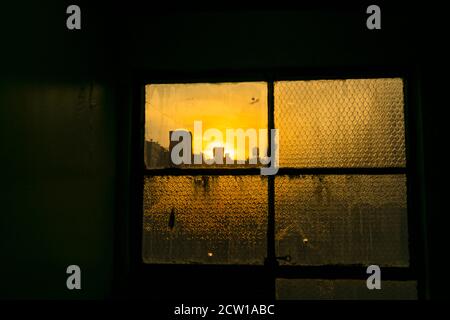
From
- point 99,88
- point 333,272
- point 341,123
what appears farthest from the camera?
point 341,123

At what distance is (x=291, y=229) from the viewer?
263 centimetres

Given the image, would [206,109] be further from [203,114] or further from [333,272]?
[333,272]

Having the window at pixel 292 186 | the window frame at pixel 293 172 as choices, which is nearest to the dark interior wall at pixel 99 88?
the window frame at pixel 293 172

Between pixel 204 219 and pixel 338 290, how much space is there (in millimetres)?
956

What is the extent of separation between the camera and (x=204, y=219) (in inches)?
107

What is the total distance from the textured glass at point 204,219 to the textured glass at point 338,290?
289mm

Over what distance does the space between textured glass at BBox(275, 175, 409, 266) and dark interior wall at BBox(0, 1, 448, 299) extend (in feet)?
0.73

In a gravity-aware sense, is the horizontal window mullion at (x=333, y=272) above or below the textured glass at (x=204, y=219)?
below

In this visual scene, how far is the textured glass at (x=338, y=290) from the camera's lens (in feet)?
8.31

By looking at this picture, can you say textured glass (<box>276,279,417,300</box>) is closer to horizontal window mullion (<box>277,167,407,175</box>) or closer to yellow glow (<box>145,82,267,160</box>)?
horizontal window mullion (<box>277,167,407,175</box>)

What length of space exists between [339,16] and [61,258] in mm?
2197

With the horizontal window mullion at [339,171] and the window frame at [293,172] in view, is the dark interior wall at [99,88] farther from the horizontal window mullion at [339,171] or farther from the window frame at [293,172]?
the horizontal window mullion at [339,171]

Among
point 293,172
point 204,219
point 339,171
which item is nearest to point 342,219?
point 339,171

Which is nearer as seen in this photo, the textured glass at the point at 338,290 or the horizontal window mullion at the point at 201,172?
the textured glass at the point at 338,290
